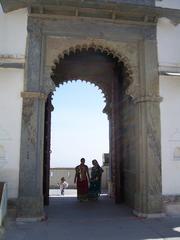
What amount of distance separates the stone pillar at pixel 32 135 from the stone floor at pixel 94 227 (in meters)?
0.39

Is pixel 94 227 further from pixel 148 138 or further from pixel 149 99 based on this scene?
pixel 149 99

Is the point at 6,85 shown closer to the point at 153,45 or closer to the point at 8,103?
the point at 8,103

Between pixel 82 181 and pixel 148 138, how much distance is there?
3.48 m

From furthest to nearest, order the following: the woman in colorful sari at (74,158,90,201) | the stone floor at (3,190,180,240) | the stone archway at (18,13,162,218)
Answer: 1. the woman in colorful sari at (74,158,90,201)
2. the stone archway at (18,13,162,218)
3. the stone floor at (3,190,180,240)

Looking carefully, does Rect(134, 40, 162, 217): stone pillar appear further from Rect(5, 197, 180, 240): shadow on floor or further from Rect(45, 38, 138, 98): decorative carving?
Rect(5, 197, 180, 240): shadow on floor

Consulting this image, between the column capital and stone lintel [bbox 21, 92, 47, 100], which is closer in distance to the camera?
stone lintel [bbox 21, 92, 47, 100]

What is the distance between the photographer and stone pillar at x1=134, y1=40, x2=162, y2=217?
7.56 meters

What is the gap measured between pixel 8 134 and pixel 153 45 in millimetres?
3730

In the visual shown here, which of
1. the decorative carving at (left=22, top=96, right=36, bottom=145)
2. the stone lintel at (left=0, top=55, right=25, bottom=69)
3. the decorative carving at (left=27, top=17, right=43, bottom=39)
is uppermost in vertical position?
the decorative carving at (left=27, top=17, right=43, bottom=39)

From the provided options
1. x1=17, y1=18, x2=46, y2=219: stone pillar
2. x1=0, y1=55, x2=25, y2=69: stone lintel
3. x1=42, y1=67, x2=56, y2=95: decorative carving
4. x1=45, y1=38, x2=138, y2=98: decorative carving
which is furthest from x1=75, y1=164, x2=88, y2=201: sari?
x1=0, y1=55, x2=25, y2=69: stone lintel

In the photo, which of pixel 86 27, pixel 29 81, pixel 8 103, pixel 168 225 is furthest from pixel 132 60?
pixel 168 225

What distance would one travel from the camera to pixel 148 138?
7.71 m

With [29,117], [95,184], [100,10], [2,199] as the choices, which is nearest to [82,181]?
[95,184]

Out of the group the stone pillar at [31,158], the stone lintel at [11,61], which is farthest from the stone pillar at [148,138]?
the stone lintel at [11,61]
